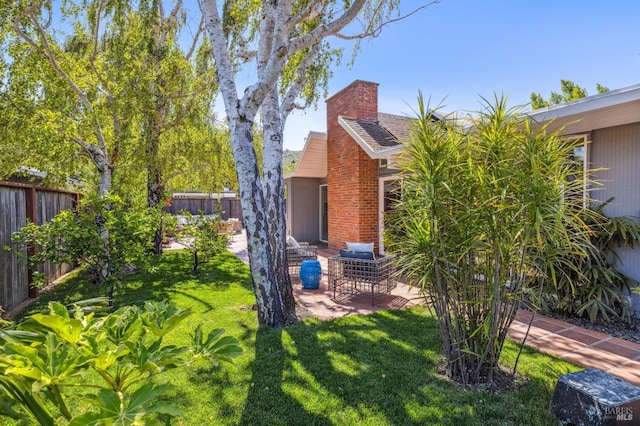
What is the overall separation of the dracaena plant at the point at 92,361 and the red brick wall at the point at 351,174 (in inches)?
365

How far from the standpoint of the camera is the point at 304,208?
15617 millimetres

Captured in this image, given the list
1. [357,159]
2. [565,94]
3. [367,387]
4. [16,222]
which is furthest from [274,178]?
[565,94]

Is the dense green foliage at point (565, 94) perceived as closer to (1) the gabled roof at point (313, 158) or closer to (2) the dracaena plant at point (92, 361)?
(1) the gabled roof at point (313, 158)

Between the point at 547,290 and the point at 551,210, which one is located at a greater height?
the point at 551,210

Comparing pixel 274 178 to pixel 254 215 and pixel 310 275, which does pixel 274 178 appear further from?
pixel 310 275

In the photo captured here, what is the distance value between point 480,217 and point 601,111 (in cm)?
346

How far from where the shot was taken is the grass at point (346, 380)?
3068 mm

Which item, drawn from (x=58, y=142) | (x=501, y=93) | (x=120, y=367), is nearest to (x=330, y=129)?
(x=58, y=142)

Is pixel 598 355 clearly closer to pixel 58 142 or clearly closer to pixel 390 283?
pixel 390 283

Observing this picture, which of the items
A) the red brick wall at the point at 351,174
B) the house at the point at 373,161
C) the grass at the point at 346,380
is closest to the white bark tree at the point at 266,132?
the grass at the point at 346,380

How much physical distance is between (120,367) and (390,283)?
5.98 metres

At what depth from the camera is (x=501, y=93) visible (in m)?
3.24

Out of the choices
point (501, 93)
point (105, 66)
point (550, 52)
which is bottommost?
point (501, 93)

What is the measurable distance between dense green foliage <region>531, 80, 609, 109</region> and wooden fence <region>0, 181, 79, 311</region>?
23.9 meters
